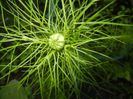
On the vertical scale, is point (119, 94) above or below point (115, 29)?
below

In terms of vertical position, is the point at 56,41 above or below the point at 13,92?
above

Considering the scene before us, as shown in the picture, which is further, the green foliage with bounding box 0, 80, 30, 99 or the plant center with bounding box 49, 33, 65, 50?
the green foliage with bounding box 0, 80, 30, 99

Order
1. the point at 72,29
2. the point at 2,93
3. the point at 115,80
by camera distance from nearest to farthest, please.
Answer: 1. the point at 72,29
2. the point at 2,93
3. the point at 115,80

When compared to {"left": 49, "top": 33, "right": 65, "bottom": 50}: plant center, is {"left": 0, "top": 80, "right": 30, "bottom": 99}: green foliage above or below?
below

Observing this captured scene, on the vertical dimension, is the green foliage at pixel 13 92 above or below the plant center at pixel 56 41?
below

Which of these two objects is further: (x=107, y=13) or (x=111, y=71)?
(x=107, y=13)

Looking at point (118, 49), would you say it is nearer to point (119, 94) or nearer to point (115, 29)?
point (115, 29)

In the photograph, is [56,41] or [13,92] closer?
[56,41]

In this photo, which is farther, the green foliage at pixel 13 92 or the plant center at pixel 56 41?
the green foliage at pixel 13 92

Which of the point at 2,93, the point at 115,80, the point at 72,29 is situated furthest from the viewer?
the point at 115,80

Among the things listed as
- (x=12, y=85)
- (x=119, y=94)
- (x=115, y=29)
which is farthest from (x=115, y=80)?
(x=12, y=85)

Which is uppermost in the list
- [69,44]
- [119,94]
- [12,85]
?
[69,44]
